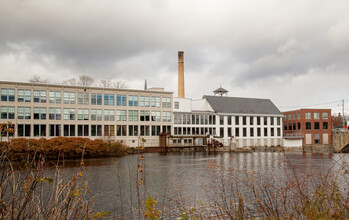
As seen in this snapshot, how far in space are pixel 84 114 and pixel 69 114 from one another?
2493 mm

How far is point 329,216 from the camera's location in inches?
246

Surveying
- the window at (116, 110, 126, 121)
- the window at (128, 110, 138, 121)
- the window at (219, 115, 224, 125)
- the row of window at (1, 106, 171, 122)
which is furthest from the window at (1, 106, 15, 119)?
the window at (219, 115, 224, 125)

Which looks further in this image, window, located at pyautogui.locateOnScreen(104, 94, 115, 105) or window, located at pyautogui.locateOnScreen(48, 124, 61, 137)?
window, located at pyautogui.locateOnScreen(104, 94, 115, 105)

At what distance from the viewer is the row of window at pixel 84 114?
157 feet

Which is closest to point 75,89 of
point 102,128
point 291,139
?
point 102,128

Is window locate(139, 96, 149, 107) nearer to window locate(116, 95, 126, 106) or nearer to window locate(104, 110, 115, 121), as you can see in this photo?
window locate(116, 95, 126, 106)

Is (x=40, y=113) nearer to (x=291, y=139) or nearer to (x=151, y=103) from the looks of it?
(x=151, y=103)

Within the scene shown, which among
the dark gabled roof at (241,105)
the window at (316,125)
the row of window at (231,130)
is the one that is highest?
the dark gabled roof at (241,105)

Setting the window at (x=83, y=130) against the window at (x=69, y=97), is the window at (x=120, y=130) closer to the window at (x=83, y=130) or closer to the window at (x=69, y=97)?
the window at (x=83, y=130)

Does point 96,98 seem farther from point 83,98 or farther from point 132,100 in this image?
point 132,100

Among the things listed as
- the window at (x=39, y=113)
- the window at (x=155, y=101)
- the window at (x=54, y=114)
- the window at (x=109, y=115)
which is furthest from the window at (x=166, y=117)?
the window at (x=39, y=113)

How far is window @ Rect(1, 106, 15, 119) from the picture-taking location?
1843 inches

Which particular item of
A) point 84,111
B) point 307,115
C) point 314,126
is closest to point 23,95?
point 84,111

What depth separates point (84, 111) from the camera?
5247cm
